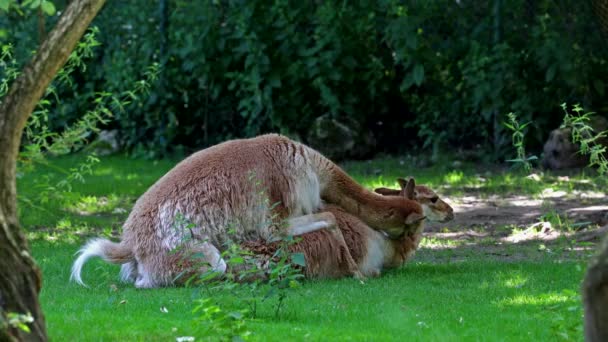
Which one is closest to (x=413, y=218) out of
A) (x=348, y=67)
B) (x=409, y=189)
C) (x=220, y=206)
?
(x=409, y=189)

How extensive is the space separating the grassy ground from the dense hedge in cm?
421

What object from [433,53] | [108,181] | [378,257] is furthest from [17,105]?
[433,53]

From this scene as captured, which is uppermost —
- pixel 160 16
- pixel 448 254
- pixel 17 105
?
pixel 160 16

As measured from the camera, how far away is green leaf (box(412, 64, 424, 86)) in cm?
1531

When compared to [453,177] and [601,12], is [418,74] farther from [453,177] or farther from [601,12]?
[601,12]

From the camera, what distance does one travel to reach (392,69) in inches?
666

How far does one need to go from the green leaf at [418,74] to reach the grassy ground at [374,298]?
405 cm

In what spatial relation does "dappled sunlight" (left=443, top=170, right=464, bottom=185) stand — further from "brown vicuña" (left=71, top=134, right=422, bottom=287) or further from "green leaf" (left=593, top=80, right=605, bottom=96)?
"brown vicuña" (left=71, top=134, right=422, bottom=287)

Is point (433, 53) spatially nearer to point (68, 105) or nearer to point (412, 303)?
point (68, 105)

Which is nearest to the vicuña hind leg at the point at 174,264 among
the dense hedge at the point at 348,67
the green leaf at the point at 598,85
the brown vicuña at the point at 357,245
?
the brown vicuña at the point at 357,245

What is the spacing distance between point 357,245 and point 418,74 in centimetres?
670

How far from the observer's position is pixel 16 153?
5.22 metres

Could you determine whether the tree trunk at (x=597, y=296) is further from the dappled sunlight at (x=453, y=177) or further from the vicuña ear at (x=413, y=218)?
the dappled sunlight at (x=453, y=177)

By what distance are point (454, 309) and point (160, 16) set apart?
36.5ft
